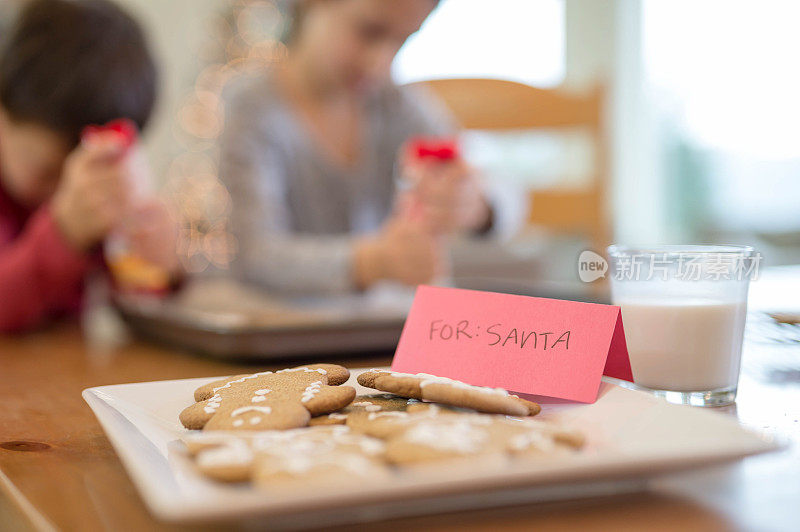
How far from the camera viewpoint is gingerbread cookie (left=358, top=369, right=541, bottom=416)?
34 centimetres

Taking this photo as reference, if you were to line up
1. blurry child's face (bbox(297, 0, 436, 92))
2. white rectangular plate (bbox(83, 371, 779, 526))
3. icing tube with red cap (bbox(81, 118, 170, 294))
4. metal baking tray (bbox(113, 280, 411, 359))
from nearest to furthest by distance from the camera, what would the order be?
white rectangular plate (bbox(83, 371, 779, 526)) → metal baking tray (bbox(113, 280, 411, 359)) → icing tube with red cap (bbox(81, 118, 170, 294)) → blurry child's face (bbox(297, 0, 436, 92))

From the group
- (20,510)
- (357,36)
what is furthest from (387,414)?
(357,36)

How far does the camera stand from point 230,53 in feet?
9.21

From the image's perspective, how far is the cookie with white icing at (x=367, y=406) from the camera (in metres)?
0.35

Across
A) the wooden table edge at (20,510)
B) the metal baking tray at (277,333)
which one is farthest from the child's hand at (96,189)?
the wooden table edge at (20,510)

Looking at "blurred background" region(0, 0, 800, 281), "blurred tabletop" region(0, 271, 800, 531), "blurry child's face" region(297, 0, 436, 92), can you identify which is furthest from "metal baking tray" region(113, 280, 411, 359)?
"blurred background" region(0, 0, 800, 281)

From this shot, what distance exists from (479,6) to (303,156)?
2242 millimetres

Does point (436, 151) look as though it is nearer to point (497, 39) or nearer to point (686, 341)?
point (686, 341)

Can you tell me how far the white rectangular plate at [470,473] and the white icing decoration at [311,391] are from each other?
6cm

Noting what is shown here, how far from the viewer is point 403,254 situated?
121cm

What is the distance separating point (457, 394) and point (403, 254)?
0.87 m

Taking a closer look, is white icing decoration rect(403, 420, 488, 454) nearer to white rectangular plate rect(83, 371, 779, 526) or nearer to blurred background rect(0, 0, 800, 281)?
white rectangular plate rect(83, 371, 779, 526)

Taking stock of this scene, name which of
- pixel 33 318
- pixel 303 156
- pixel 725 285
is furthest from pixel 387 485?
pixel 303 156

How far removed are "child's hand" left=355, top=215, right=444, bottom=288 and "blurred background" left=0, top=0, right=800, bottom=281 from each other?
1672 mm
